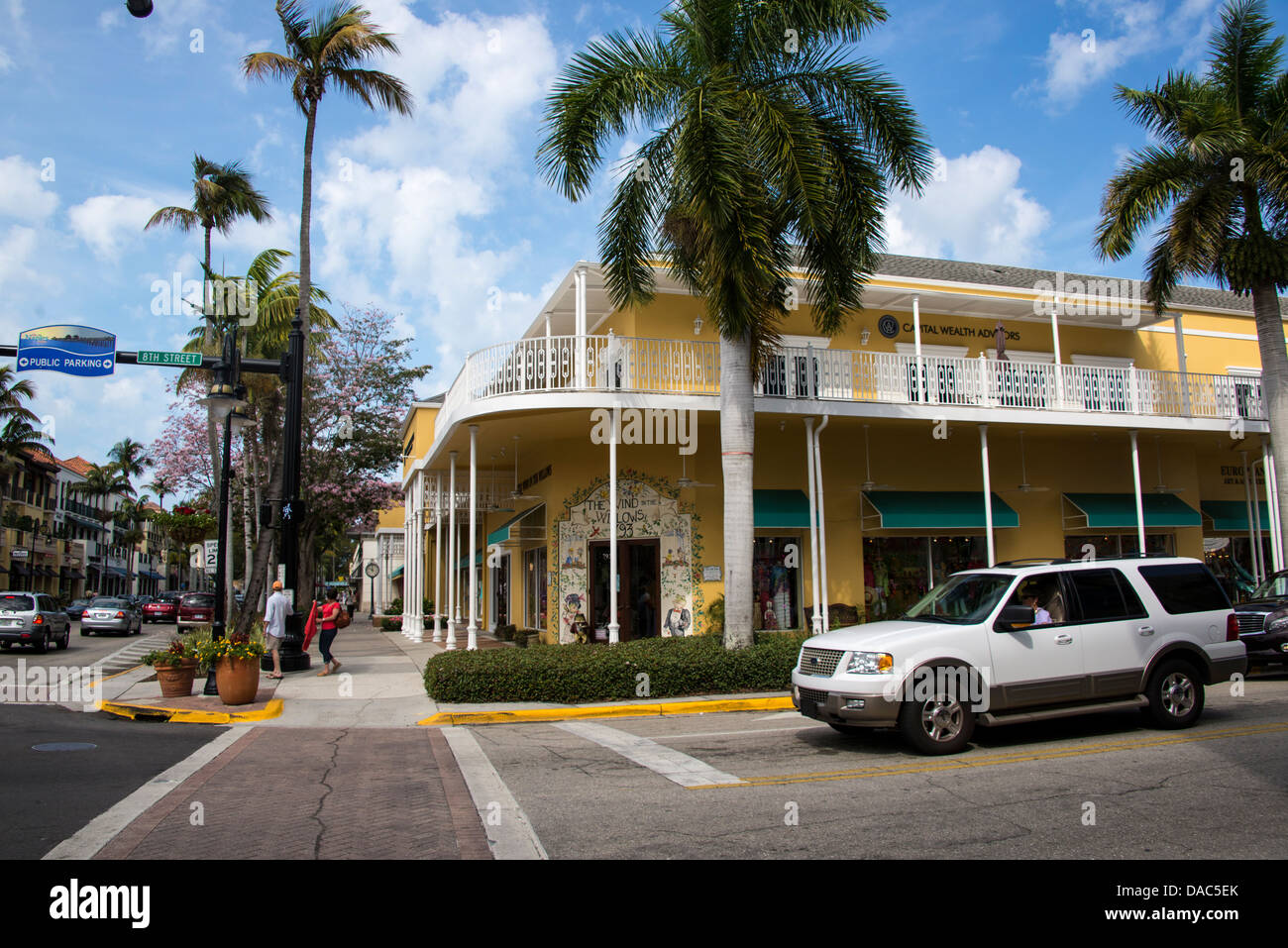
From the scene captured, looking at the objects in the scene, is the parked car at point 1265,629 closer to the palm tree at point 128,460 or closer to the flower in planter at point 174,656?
the flower in planter at point 174,656

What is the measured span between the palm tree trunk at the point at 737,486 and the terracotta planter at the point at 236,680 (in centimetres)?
715

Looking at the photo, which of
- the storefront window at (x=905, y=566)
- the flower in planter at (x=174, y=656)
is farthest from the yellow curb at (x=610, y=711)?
the storefront window at (x=905, y=566)

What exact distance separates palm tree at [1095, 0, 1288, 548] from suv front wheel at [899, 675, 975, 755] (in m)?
13.7

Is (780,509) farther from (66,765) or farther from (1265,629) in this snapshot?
(66,765)

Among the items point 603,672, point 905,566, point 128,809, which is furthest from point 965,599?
point 905,566

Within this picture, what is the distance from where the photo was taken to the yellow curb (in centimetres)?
1172

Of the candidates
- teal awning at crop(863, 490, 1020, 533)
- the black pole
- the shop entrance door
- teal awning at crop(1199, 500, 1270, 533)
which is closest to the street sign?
A: the black pole

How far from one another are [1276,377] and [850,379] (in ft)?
29.6

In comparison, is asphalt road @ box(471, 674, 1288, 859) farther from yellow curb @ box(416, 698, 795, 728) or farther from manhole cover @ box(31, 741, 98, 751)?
manhole cover @ box(31, 741, 98, 751)

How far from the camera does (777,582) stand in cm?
1930

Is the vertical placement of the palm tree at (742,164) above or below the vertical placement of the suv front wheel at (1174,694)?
above

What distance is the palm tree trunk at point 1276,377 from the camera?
18125mm

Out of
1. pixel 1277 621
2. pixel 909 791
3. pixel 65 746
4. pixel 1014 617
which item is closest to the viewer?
pixel 909 791
